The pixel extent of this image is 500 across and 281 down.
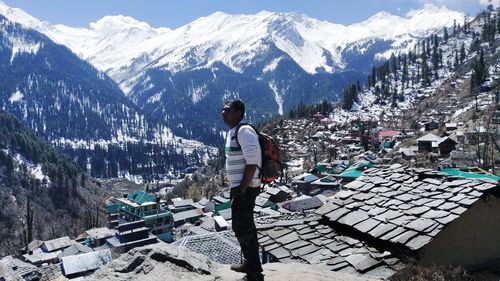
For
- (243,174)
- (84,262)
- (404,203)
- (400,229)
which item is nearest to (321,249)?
(400,229)

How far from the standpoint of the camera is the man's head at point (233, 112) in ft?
21.6

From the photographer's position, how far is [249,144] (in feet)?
20.4

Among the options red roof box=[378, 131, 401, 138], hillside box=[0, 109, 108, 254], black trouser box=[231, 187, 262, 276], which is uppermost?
black trouser box=[231, 187, 262, 276]

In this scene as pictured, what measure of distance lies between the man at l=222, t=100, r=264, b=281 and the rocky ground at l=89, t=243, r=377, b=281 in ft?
3.33

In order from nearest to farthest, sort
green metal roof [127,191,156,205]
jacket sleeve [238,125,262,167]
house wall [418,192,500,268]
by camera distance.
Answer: jacket sleeve [238,125,262,167]
house wall [418,192,500,268]
green metal roof [127,191,156,205]

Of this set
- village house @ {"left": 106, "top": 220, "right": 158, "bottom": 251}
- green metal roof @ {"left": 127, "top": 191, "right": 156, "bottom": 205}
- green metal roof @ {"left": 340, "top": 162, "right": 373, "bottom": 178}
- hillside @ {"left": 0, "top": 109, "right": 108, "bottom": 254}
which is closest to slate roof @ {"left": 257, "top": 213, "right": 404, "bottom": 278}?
village house @ {"left": 106, "top": 220, "right": 158, "bottom": 251}

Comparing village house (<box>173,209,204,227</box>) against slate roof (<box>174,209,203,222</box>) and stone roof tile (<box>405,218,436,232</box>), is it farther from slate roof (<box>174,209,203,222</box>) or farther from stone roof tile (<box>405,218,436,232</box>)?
stone roof tile (<box>405,218,436,232</box>)

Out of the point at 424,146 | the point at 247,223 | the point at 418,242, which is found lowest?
the point at 424,146

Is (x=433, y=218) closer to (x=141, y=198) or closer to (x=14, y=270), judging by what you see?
(x=14, y=270)

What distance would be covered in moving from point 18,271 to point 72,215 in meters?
77.1

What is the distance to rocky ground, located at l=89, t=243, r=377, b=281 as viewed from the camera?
7535 millimetres

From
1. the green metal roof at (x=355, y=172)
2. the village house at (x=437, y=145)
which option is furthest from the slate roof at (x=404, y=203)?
the village house at (x=437, y=145)

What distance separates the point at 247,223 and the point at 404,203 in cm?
479

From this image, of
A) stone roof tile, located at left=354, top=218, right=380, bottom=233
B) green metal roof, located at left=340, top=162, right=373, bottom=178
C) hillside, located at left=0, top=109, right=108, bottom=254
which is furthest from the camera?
hillside, located at left=0, top=109, right=108, bottom=254
